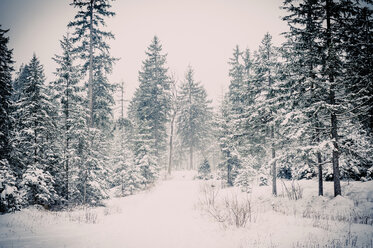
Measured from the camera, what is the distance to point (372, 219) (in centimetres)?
770

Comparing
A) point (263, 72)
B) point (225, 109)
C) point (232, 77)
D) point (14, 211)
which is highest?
point (232, 77)

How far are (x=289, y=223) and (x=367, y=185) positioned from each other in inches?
343

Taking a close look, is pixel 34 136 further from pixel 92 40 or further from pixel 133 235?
pixel 133 235

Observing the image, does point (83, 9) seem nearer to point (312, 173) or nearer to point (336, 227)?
point (336, 227)

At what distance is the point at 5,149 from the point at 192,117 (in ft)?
92.6

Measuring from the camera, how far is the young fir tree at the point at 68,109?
42.3ft

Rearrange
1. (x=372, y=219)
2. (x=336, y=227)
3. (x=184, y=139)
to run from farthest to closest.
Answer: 1. (x=184, y=139)
2. (x=372, y=219)
3. (x=336, y=227)

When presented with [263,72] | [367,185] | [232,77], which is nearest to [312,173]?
[367,185]

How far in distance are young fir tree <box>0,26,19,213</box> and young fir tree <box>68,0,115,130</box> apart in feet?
15.1

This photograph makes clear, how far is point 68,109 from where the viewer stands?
13.4m

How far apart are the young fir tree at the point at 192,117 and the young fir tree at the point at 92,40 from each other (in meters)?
19.9

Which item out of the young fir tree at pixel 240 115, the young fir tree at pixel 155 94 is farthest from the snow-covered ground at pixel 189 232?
the young fir tree at pixel 155 94

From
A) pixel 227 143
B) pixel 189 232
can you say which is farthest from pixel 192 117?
pixel 189 232

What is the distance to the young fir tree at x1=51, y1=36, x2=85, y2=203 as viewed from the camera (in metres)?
12.9
